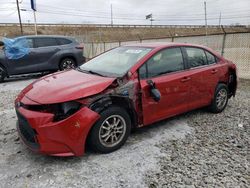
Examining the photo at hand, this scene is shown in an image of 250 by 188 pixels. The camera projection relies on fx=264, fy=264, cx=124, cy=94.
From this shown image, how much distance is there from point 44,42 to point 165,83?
7369 mm

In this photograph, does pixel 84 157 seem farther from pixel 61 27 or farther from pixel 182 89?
pixel 61 27

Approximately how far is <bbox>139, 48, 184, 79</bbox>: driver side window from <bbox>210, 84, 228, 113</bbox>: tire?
121 cm

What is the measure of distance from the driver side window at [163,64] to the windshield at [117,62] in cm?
18

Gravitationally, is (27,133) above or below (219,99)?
above

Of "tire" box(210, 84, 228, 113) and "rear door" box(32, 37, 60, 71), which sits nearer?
"tire" box(210, 84, 228, 113)

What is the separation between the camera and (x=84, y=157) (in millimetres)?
3574

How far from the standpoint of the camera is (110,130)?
3643mm

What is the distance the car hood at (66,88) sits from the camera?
333 centimetres

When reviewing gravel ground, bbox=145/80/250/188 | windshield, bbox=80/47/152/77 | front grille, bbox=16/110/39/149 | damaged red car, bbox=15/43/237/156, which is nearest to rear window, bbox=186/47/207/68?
damaged red car, bbox=15/43/237/156

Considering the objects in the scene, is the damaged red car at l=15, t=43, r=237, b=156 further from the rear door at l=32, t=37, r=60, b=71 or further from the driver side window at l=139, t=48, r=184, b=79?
the rear door at l=32, t=37, r=60, b=71

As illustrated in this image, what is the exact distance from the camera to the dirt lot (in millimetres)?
3053

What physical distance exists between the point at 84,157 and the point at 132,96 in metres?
1.08

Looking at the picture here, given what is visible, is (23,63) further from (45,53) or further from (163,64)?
(163,64)

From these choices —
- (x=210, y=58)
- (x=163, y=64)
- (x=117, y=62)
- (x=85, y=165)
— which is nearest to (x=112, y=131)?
(x=85, y=165)
